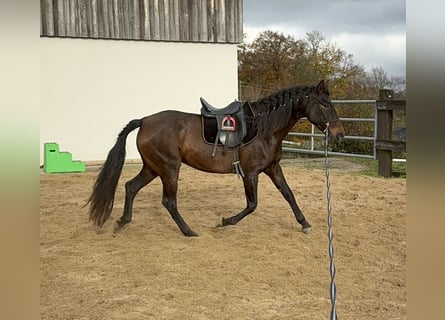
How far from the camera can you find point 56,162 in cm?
927

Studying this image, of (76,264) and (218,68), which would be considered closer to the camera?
(76,264)

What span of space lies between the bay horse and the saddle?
0.05 meters

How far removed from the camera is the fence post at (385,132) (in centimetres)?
824

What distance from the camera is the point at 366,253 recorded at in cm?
426

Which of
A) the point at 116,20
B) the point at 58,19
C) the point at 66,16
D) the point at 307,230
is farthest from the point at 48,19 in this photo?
the point at 307,230

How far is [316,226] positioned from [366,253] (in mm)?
941

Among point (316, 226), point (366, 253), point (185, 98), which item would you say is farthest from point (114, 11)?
point (366, 253)

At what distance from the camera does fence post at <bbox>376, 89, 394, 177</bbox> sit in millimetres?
8242

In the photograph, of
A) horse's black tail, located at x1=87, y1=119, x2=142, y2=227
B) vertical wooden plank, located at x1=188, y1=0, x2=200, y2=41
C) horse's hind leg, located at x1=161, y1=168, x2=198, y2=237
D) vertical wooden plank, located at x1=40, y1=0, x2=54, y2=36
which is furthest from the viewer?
vertical wooden plank, located at x1=188, y1=0, x2=200, y2=41

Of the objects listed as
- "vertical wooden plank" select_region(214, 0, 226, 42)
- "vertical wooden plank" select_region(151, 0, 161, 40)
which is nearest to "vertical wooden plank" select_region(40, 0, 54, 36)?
"vertical wooden plank" select_region(151, 0, 161, 40)

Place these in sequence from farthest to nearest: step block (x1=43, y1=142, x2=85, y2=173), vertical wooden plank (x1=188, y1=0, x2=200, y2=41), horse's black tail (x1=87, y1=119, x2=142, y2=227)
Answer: vertical wooden plank (x1=188, y1=0, x2=200, y2=41) → step block (x1=43, y1=142, x2=85, y2=173) → horse's black tail (x1=87, y1=119, x2=142, y2=227)

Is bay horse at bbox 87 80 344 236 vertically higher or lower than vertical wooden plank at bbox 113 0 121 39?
lower

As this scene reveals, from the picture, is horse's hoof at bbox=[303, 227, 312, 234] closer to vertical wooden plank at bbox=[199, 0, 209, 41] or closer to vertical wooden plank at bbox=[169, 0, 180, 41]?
vertical wooden plank at bbox=[169, 0, 180, 41]
